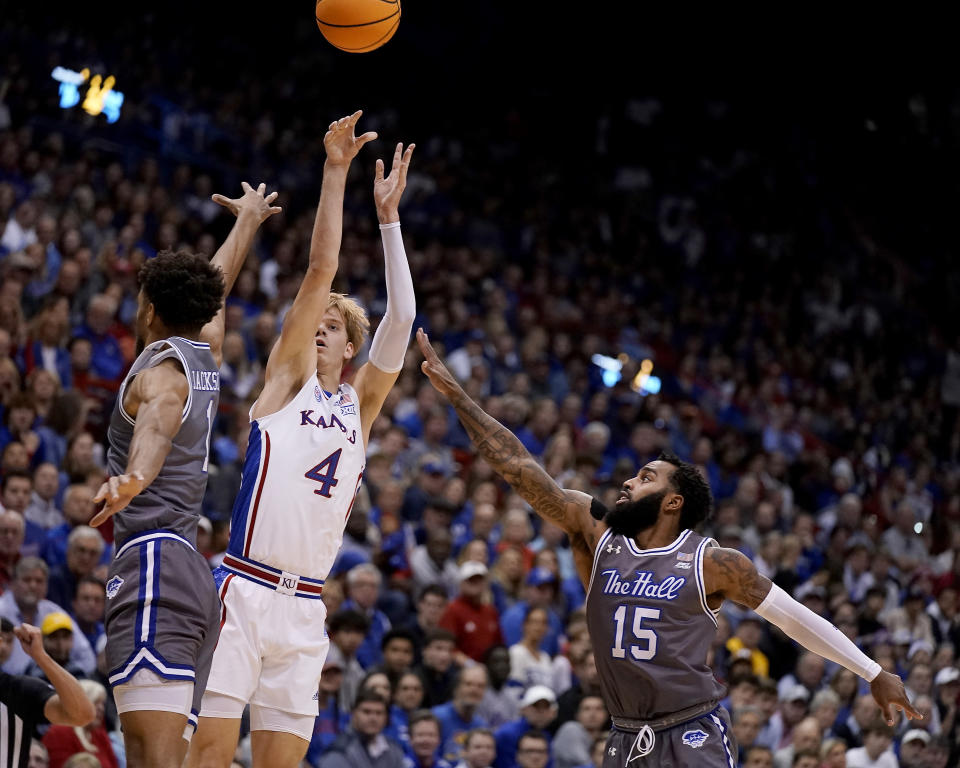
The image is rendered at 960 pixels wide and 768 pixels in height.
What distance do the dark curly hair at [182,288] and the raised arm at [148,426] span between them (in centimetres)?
22

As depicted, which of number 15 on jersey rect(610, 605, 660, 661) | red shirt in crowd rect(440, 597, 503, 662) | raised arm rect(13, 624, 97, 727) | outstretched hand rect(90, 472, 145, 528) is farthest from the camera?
red shirt in crowd rect(440, 597, 503, 662)

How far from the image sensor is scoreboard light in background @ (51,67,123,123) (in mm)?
14945

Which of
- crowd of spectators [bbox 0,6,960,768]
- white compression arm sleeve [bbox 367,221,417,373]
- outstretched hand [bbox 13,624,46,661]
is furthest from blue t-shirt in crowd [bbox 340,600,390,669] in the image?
outstretched hand [bbox 13,624,46,661]

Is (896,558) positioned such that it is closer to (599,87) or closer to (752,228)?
(752,228)

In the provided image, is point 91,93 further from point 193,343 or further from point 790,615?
point 790,615

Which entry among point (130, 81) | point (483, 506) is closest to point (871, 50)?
point (130, 81)

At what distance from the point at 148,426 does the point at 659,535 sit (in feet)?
7.72

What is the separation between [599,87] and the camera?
24078mm

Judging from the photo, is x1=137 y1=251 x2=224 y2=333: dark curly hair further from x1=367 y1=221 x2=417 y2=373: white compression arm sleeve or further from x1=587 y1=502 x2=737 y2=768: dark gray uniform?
x1=587 y1=502 x2=737 y2=768: dark gray uniform

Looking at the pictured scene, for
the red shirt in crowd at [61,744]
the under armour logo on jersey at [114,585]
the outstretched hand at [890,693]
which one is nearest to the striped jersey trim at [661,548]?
the outstretched hand at [890,693]

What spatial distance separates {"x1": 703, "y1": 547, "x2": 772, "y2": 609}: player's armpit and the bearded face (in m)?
0.29

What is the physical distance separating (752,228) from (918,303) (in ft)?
9.99

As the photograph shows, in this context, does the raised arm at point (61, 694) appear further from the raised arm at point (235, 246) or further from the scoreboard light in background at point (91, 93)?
the scoreboard light in background at point (91, 93)

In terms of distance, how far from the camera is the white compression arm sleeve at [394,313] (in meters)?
5.48
